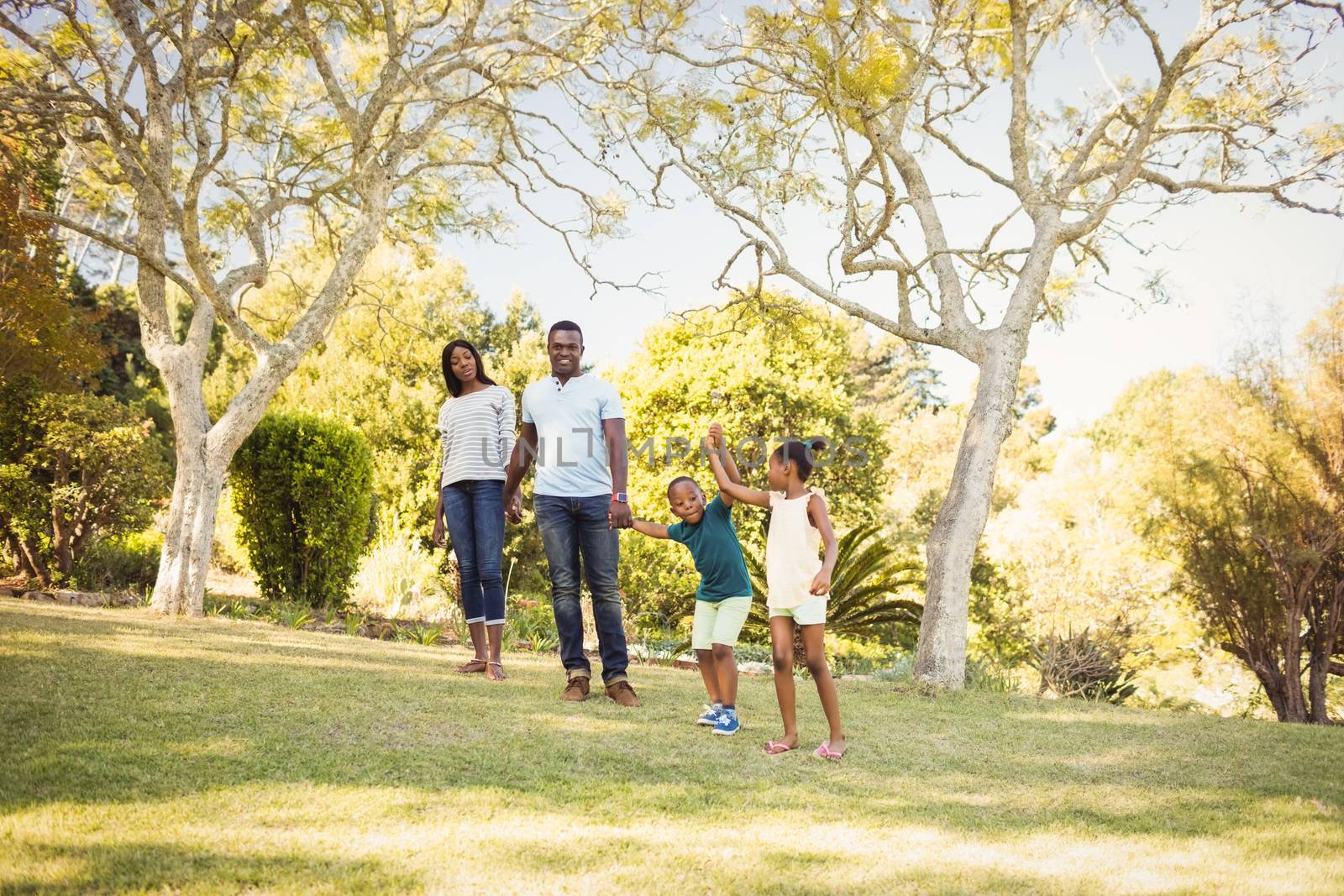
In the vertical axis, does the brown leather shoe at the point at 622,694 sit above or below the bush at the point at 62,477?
below

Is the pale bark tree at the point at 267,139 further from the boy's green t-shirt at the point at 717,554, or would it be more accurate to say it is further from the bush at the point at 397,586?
the boy's green t-shirt at the point at 717,554

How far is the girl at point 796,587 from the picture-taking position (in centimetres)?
405

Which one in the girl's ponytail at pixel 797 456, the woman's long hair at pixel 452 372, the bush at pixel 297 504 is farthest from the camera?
the bush at pixel 297 504

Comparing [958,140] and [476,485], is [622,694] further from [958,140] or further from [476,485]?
[958,140]

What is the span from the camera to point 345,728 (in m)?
3.80

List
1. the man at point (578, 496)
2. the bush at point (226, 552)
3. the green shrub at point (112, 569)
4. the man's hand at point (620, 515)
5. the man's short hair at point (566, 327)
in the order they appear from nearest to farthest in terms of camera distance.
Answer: the man's hand at point (620, 515), the man at point (578, 496), the man's short hair at point (566, 327), the green shrub at point (112, 569), the bush at point (226, 552)

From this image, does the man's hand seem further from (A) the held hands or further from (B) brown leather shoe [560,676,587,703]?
(B) brown leather shoe [560,676,587,703]

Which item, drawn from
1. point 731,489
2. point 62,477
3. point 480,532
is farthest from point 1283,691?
point 62,477

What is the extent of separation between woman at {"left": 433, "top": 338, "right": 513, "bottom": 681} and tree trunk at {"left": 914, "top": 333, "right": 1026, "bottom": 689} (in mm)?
3434

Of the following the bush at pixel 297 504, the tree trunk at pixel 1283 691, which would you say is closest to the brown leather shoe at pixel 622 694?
the bush at pixel 297 504

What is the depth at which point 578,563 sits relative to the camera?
16.0 feet

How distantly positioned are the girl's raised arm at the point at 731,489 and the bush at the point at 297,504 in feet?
22.0

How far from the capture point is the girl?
4.05 m

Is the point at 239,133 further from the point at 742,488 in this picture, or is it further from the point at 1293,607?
the point at 1293,607
